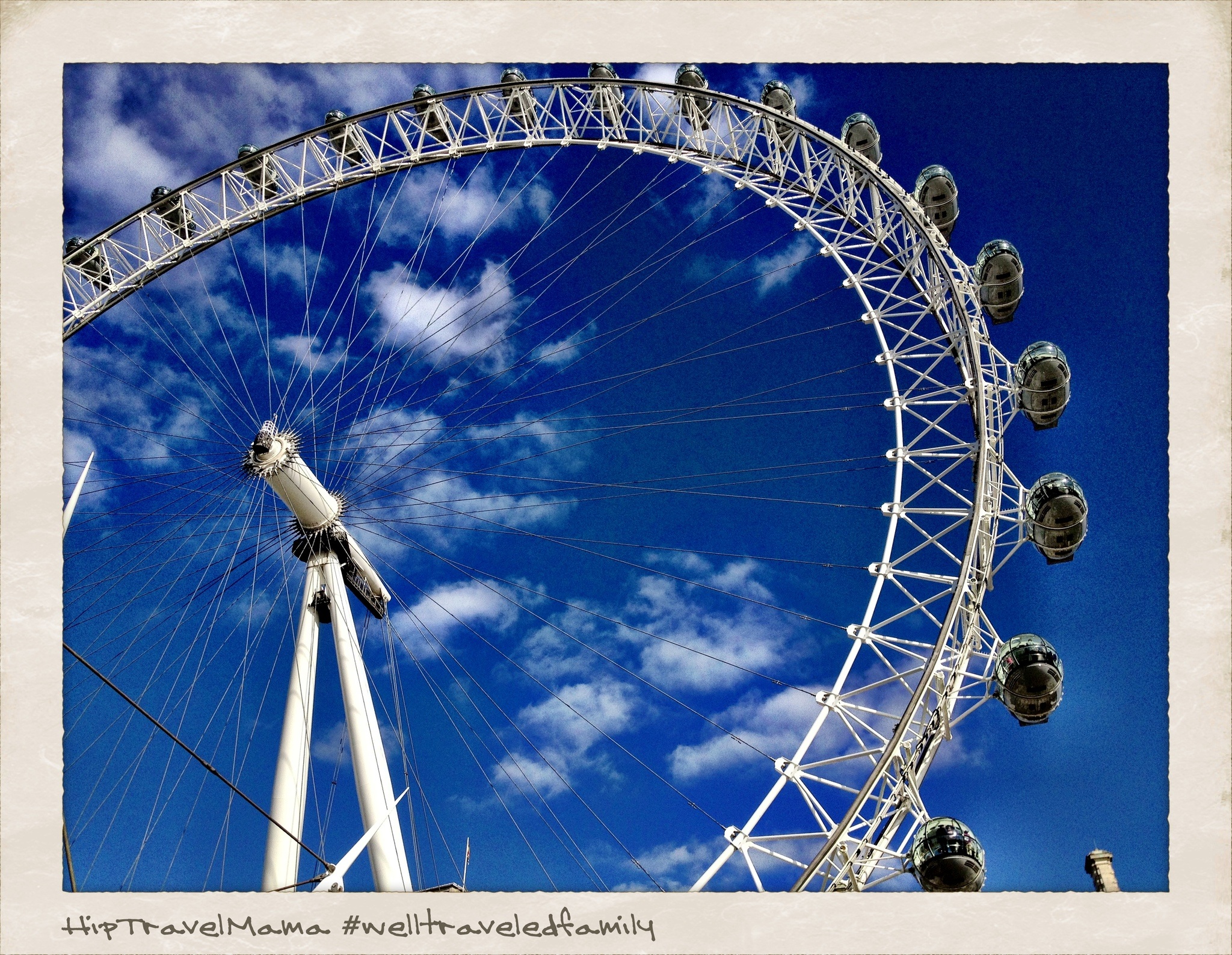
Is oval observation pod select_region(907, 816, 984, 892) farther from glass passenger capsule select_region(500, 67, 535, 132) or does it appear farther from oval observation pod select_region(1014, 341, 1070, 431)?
glass passenger capsule select_region(500, 67, 535, 132)

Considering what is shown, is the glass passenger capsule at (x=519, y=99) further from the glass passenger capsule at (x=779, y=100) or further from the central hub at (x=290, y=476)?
the central hub at (x=290, y=476)

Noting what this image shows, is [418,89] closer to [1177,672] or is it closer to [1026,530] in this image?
[1026,530]

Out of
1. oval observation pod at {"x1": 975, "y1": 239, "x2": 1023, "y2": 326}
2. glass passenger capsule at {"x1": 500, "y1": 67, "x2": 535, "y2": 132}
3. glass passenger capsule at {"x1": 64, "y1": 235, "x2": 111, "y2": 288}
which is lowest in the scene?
oval observation pod at {"x1": 975, "y1": 239, "x2": 1023, "y2": 326}

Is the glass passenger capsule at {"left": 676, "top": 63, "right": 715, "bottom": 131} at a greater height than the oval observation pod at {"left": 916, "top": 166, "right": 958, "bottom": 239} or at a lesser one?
greater

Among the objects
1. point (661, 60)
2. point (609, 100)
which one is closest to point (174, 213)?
point (609, 100)

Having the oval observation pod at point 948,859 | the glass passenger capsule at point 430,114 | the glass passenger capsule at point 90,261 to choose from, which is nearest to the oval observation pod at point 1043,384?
the oval observation pod at point 948,859

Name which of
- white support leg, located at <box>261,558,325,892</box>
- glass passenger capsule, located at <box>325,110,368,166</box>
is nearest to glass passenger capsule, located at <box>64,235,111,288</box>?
glass passenger capsule, located at <box>325,110,368,166</box>
